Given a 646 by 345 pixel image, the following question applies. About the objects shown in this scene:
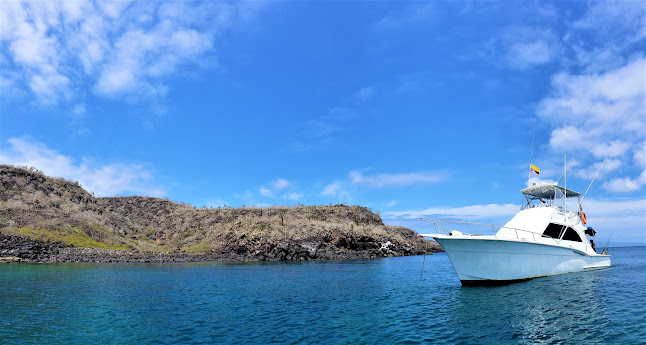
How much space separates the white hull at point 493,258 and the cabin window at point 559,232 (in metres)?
2.43

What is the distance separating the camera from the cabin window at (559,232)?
101 ft

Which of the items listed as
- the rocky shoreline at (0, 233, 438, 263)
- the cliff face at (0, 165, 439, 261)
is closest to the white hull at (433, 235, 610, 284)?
the rocky shoreline at (0, 233, 438, 263)

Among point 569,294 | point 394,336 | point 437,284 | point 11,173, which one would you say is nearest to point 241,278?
point 437,284

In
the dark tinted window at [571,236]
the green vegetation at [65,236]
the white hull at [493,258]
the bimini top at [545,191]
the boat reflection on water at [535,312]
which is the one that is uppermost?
the bimini top at [545,191]

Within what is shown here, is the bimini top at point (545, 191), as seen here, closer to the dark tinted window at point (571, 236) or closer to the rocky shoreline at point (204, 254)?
the dark tinted window at point (571, 236)

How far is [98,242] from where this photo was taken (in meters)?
57.6

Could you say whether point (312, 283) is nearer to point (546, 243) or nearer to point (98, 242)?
point (546, 243)

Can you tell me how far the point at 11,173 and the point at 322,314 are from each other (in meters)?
75.4

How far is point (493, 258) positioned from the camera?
26172 millimetres

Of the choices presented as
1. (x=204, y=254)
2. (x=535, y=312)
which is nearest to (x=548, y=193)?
(x=535, y=312)

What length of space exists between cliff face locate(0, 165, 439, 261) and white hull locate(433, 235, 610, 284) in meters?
34.9

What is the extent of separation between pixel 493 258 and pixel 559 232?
9.87 metres

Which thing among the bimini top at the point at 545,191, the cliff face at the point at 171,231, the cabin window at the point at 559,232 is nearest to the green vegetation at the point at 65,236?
the cliff face at the point at 171,231

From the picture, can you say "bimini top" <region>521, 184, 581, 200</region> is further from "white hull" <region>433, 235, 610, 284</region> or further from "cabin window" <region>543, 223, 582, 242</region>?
"white hull" <region>433, 235, 610, 284</region>
